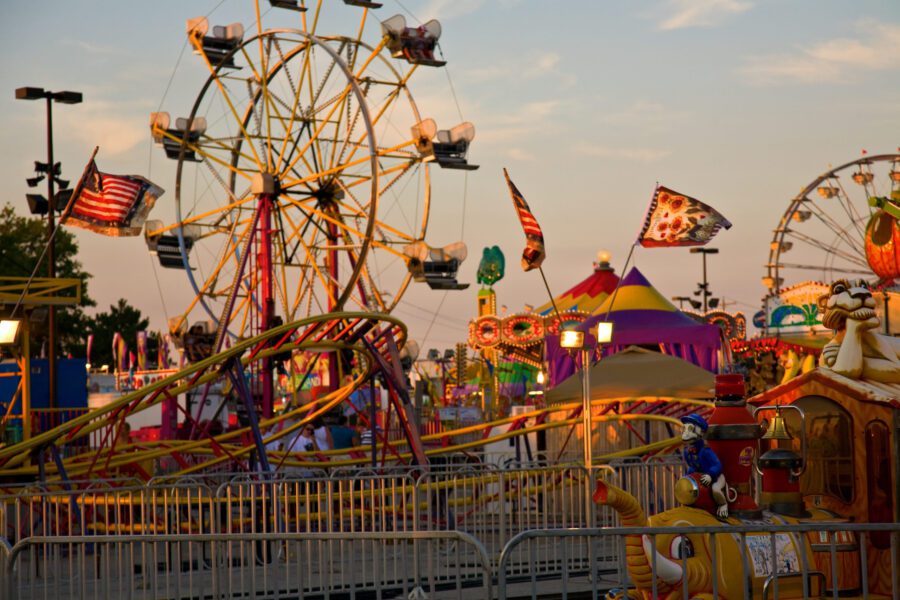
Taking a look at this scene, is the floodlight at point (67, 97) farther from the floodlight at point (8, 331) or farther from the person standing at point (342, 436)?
the floodlight at point (8, 331)

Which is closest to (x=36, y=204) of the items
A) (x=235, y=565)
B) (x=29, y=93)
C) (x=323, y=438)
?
(x=29, y=93)

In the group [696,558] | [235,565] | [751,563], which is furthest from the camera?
[235,565]

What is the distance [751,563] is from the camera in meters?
9.23

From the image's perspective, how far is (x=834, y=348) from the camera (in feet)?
37.8

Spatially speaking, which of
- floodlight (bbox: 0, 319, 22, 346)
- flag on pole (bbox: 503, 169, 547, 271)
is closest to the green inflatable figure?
flag on pole (bbox: 503, 169, 547, 271)

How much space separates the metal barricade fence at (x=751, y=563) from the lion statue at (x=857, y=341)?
1.42 m

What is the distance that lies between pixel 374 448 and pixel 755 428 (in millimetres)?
10994

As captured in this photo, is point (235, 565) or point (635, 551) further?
point (235, 565)

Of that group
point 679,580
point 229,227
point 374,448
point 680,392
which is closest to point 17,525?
point 679,580

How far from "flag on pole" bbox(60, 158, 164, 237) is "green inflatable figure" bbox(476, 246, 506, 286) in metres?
39.3

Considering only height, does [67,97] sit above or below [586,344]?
above

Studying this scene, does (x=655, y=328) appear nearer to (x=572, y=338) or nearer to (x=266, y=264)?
(x=266, y=264)

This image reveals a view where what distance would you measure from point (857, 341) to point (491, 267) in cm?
4863

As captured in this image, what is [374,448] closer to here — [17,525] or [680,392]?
[680,392]
